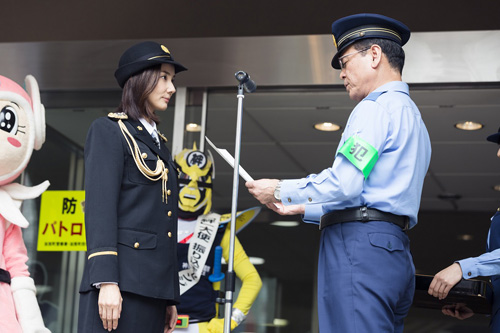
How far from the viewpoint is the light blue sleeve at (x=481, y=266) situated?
3.43 m

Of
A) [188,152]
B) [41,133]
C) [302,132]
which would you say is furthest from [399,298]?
[302,132]

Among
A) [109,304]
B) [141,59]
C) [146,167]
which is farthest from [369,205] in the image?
[141,59]

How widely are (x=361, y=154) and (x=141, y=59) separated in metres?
1.08

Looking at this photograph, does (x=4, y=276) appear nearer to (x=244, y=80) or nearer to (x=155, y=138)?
(x=155, y=138)

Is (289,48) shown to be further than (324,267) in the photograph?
Yes

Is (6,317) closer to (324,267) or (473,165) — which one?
(324,267)

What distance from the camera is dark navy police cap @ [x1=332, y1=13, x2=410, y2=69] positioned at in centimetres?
A: 304

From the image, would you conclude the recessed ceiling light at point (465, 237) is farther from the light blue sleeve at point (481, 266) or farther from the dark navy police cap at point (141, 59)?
the dark navy police cap at point (141, 59)

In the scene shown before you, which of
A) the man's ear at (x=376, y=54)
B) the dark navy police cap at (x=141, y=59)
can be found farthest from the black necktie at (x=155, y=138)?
the man's ear at (x=376, y=54)

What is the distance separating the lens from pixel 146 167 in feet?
10.0

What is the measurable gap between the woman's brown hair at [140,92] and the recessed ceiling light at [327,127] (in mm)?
3364

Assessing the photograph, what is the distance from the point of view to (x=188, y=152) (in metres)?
4.99

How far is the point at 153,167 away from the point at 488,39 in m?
3.09

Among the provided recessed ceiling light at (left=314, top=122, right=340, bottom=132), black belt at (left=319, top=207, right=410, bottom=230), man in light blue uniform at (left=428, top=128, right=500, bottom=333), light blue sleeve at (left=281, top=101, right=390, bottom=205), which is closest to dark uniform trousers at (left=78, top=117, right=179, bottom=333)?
light blue sleeve at (left=281, top=101, right=390, bottom=205)
